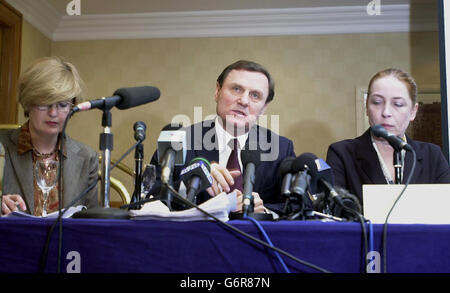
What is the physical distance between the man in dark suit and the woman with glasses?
0.34m

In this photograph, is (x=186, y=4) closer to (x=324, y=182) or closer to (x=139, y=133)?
(x=139, y=133)

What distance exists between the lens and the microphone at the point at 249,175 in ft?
3.34

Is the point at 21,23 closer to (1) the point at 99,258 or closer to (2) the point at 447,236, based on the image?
(1) the point at 99,258

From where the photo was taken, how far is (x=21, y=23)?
3859 millimetres

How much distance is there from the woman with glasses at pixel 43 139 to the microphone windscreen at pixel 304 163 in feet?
3.62

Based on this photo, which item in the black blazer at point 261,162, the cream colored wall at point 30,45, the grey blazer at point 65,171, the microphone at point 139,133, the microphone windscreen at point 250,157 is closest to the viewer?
the microphone windscreen at point 250,157

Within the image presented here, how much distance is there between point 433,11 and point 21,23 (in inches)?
151

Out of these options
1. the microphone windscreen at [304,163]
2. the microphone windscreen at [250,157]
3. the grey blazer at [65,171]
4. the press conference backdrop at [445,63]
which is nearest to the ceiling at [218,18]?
the press conference backdrop at [445,63]

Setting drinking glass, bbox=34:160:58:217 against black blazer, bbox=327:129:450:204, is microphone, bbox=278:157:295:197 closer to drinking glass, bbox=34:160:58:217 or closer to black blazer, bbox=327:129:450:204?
drinking glass, bbox=34:160:58:217

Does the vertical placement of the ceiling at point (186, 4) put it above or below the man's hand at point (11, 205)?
above

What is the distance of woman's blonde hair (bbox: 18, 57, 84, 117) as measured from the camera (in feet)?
5.91

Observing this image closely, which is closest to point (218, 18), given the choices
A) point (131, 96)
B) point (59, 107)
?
point (59, 107)

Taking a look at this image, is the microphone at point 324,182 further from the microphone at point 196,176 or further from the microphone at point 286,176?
the microphone at point 196,176

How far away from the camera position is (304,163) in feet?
3.32
